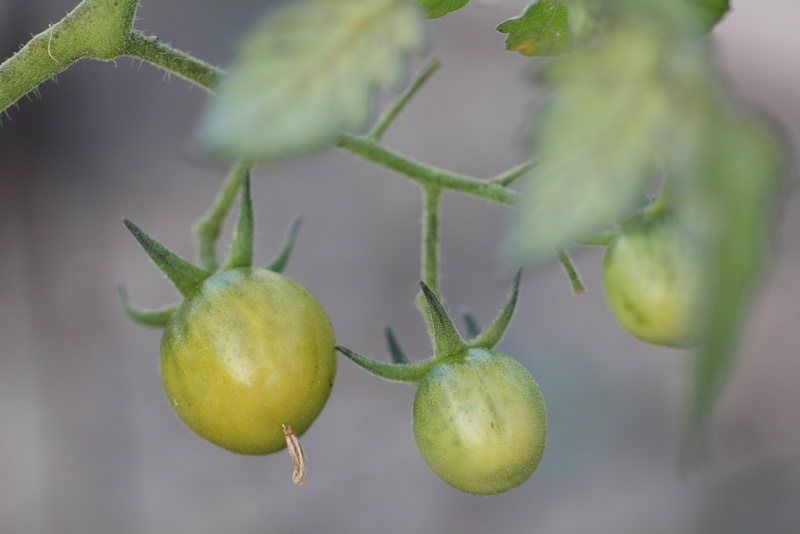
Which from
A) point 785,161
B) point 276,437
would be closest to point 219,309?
point 276,437

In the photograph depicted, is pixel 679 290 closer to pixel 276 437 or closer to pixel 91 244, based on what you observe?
pixel 276 437

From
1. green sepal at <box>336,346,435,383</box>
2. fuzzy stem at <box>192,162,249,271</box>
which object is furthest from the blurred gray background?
green sepal at <box>336,346,435,383</box>

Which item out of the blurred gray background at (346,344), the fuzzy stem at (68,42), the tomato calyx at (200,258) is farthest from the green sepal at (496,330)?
the blurred gray background at (346,344)

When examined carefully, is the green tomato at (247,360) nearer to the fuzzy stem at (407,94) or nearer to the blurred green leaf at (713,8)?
the fuzzy stem at (407,94)

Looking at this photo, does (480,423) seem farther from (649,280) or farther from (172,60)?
(172,60)

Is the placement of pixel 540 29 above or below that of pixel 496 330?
above

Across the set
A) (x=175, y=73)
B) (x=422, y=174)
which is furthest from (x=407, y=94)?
(x=175, y=73)
